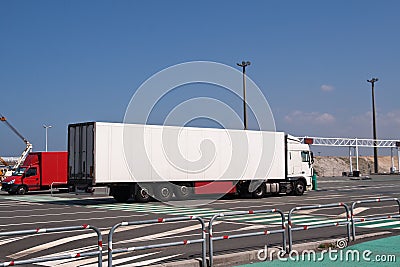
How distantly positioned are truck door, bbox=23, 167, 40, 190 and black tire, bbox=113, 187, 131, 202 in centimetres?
1320

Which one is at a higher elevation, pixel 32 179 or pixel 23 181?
pixel 32 179

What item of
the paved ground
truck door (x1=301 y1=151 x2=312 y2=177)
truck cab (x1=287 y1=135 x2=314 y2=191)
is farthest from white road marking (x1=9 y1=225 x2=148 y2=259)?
truck door (x1=301 y1=151 x2=312 y2=177)

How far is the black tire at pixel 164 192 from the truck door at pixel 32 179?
1505 cm

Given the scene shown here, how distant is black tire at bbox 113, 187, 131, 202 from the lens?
1096 inches

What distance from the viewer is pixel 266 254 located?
411 inches

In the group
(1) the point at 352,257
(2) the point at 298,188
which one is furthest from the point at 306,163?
(1) the point at 352,257

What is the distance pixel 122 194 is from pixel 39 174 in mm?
13482

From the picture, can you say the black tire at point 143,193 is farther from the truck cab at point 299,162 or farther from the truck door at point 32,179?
the truck door at point 32,179

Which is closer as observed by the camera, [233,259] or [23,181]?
[233,259]

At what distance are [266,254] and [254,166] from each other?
20189 mm

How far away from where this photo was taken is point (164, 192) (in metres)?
27.6

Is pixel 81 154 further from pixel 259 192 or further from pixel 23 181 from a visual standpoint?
pixel 23 181

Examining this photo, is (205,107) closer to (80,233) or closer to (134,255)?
(80,233)

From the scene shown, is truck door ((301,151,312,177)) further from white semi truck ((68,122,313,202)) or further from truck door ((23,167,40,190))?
truck door ((23,167,40,190))
